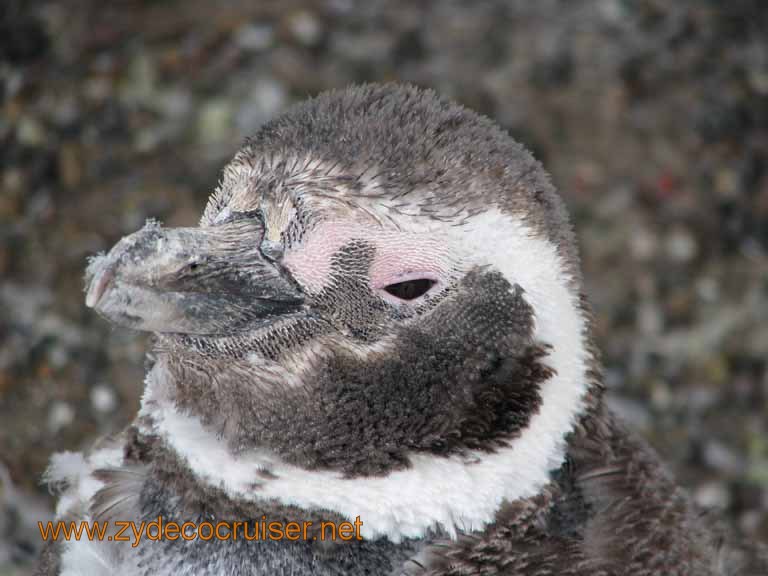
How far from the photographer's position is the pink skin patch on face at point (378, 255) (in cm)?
221

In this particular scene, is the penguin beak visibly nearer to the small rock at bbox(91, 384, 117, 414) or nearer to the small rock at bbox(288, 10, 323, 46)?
the small rock at bbox(91, 384, 117, 414)

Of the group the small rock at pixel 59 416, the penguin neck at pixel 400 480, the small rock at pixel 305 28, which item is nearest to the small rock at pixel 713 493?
the penguin neck at pixel 400 480

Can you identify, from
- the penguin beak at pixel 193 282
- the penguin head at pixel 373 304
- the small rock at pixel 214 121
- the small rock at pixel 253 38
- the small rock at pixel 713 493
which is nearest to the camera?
the penguin beak at pixel 193 282

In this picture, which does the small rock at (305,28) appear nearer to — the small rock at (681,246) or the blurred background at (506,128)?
the blurred background at (506,128)

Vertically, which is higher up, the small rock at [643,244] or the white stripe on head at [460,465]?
the small rock at [643,244]

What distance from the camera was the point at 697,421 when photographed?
16.2 ft

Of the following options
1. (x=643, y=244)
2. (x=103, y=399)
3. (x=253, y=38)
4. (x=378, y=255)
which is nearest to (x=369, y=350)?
(x=378, y=255)

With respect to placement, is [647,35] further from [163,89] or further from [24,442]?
[24,442]

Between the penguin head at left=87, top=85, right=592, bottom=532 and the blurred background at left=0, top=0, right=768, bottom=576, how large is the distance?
2.39m

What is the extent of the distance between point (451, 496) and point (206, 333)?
2.19 feet

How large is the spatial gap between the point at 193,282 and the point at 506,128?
10.6 feet

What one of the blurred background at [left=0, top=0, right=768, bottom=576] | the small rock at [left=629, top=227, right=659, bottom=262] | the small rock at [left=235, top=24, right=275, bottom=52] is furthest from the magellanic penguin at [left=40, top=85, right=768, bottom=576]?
the small rock at [left=235, top=24, right=275, bottom=52]

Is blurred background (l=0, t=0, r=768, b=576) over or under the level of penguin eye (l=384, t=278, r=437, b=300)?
over

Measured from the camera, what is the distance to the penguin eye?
225 centimetres
